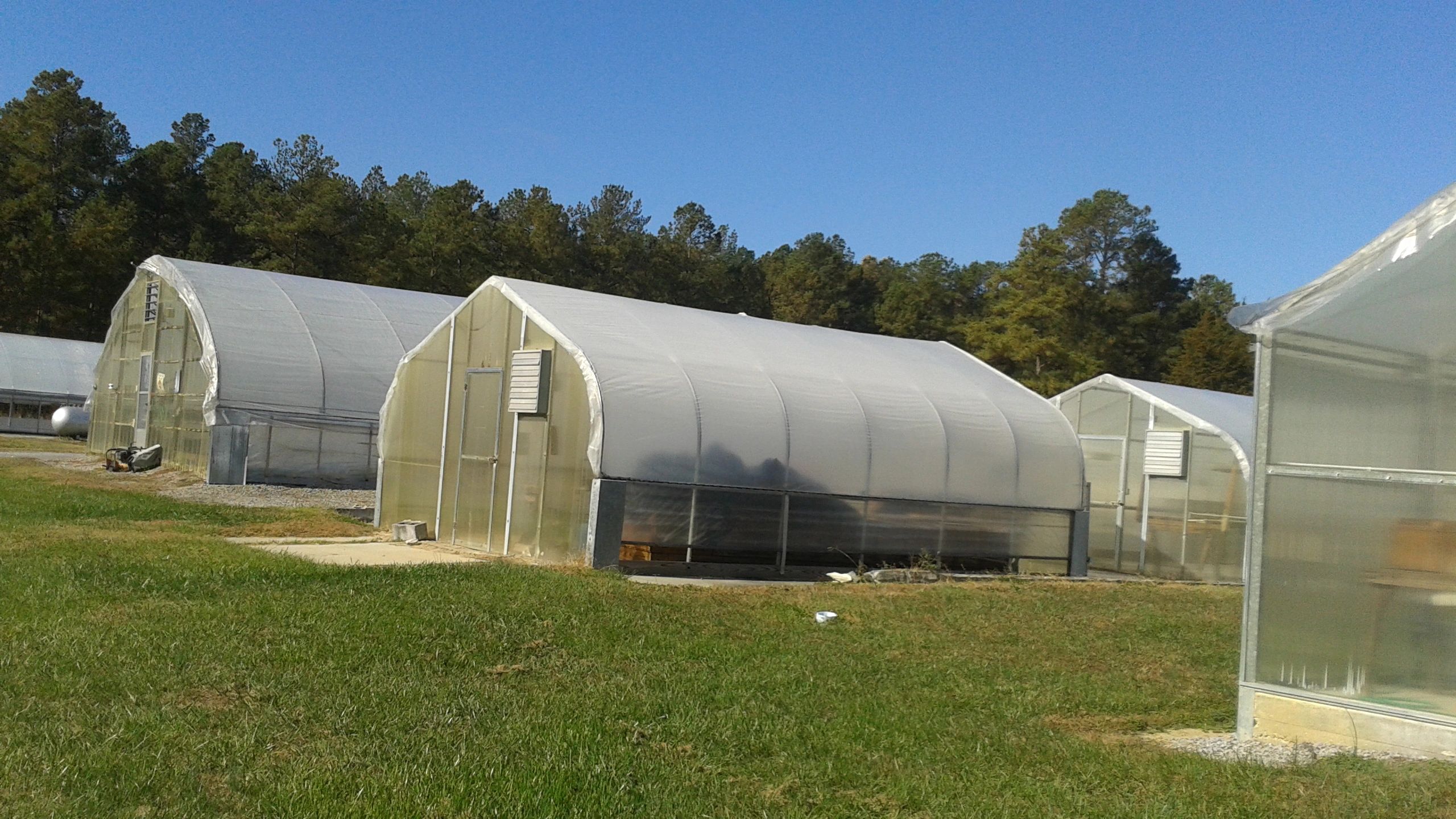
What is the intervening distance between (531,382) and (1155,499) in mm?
12024

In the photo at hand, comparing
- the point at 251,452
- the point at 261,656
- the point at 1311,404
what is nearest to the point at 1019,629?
the point at 1311,404

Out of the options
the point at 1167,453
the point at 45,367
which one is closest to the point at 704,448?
the point at 1167,453

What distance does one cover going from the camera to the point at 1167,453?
22656mm

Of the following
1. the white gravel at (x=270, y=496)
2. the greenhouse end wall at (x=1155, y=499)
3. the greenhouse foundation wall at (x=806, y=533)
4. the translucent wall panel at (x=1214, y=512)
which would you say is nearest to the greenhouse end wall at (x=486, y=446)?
the greenhouse foundation wall at (x=806, y=533)

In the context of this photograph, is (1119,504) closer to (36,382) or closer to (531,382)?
(531,382)

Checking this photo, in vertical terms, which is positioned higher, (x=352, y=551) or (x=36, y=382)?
(x=36, y=382)

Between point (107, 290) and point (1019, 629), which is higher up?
point (107, 290)

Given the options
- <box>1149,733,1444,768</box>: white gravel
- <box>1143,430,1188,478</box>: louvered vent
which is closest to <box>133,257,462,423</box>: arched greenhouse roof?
<box>1143,430,1188,478</box>: louvered vent

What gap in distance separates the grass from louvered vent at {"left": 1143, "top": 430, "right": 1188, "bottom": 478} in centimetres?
914

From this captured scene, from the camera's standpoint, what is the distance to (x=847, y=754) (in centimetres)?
718

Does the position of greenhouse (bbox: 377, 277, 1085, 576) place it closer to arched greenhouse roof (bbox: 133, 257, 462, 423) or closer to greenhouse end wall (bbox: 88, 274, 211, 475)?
arched greenhouse roof (bbox: 133, 257, 462, 423)

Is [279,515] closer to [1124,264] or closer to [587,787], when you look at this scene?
[587,787]

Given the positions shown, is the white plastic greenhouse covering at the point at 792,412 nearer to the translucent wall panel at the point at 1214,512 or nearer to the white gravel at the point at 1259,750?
the translucent wall panel at the point at 1214,512

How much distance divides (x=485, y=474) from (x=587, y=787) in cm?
1160
